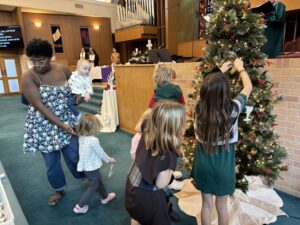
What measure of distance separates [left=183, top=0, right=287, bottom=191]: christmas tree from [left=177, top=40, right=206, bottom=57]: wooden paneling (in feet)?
16.8

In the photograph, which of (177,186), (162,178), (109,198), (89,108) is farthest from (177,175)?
(89,108)

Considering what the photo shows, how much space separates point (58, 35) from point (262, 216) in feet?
33.8

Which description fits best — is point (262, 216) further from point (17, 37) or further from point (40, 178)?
point (17, 37)

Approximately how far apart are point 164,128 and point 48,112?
1257 mm

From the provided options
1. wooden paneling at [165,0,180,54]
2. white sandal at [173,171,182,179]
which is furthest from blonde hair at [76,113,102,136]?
wooden paneling at [165,0,180,54]

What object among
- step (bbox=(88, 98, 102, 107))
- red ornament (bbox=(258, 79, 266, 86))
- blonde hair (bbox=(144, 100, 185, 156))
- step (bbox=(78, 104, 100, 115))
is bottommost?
step (bbox=(78, 104, 100, 115))

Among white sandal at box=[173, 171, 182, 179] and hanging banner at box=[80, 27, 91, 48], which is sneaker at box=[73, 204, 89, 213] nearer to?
white sandal at box=[173, 171, 182, 179]

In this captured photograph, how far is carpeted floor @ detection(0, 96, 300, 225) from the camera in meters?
2.03

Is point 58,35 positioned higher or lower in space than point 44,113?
higher

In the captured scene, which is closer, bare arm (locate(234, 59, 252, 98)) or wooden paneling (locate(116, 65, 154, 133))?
bare arm (locate(234, 59, 252, 98))

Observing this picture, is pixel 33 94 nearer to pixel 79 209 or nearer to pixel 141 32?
pixel 79 209

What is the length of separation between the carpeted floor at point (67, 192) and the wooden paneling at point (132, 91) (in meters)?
0.44

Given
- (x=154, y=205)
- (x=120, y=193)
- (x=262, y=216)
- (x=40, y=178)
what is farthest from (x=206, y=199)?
(x=40, y=178)

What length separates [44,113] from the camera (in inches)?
76.8
